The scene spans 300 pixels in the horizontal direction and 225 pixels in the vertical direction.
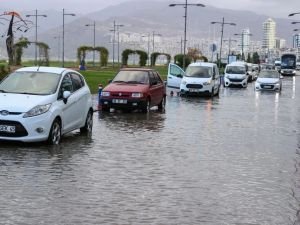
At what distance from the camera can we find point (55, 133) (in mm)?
12570

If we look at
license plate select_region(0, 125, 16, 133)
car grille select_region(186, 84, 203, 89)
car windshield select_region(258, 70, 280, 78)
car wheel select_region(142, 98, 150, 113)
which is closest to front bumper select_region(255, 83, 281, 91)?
car windshield select_region(258, 70, 280, 78)

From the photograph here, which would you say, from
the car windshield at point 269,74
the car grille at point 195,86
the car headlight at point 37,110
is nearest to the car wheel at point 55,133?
the car headlight at point 37,110

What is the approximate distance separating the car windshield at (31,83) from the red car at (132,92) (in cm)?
720

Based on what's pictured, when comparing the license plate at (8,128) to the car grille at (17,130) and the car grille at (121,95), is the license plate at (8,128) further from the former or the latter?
the car grille at (121,95)

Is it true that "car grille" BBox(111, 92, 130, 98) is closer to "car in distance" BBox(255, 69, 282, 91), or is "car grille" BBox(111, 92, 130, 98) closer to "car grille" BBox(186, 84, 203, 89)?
"car grille" BBox(186, 84, 203, 89)

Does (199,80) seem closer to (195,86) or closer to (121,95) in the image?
(195,86)

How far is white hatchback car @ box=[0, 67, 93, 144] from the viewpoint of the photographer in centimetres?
1184

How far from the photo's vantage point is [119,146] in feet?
42.2

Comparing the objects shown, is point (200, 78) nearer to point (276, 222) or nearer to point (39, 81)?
point (39, 81)

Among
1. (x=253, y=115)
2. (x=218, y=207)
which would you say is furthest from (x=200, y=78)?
(x=218, y=207)

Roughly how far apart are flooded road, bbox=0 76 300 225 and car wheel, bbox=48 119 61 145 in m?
0.24

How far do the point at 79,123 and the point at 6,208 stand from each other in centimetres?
713

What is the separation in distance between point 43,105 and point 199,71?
21.6 meters

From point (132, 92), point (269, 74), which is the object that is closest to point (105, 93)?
point (132, 92)
